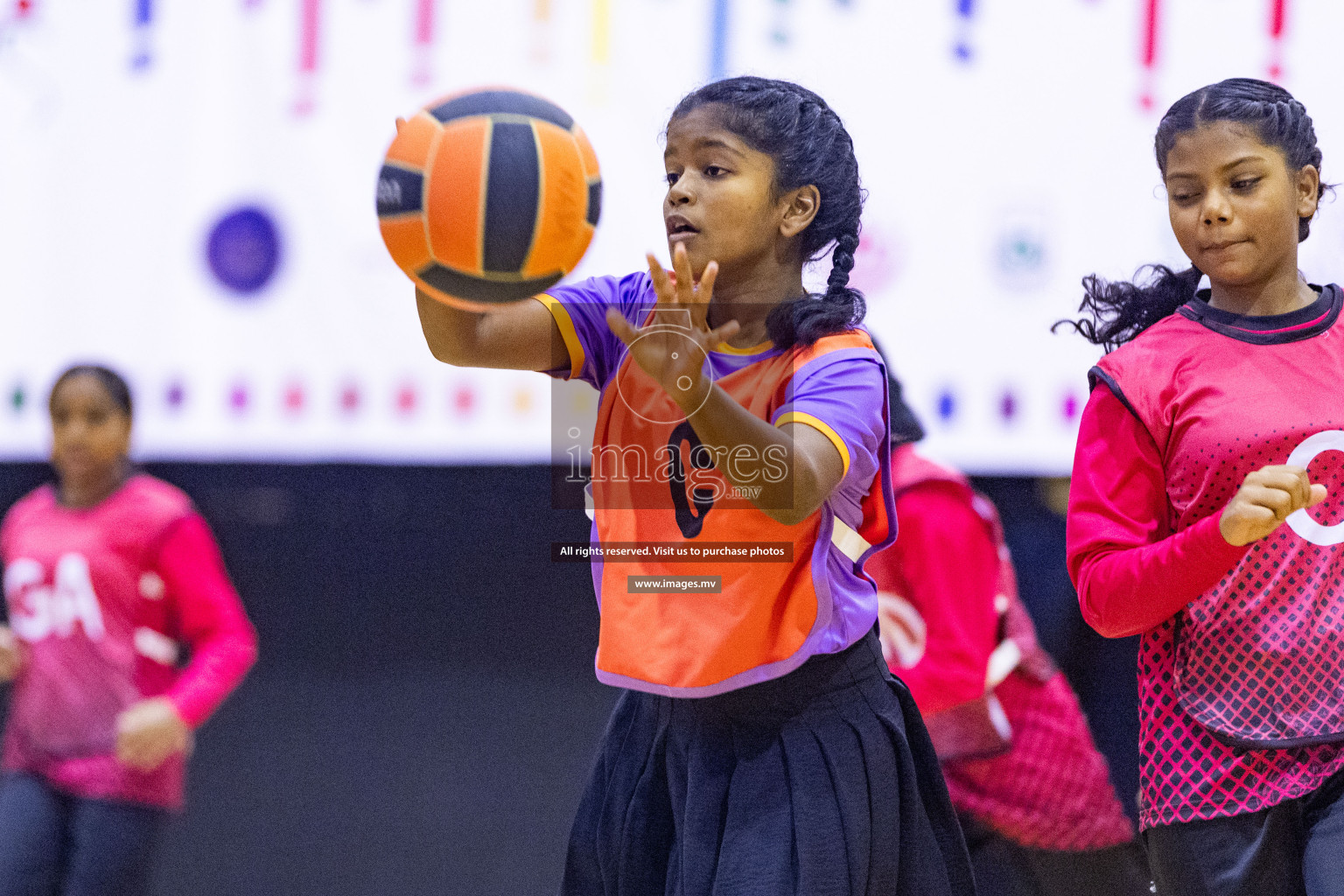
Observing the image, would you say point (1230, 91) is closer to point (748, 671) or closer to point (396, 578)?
point (748, 671)

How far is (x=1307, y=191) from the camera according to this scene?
71.1 inches

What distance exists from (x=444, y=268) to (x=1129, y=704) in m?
2.46

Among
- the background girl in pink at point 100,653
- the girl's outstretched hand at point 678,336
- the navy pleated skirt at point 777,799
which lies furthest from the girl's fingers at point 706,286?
the background girl in pink at point 100,653

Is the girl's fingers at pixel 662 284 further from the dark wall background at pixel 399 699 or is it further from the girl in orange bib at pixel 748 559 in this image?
the dark wall background at pixel 399 699

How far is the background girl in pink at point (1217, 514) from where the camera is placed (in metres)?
1.66

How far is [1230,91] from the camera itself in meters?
1.78

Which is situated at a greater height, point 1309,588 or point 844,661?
point 1309,588

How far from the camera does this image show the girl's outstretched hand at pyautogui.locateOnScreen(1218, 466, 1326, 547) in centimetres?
148

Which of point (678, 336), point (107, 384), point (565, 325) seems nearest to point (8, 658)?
point (107, 384)

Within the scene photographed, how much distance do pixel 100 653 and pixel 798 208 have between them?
1.90 meters

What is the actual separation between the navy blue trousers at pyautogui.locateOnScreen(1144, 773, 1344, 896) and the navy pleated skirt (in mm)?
301

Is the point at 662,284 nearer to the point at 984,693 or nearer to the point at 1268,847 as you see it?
the point at 1268,847

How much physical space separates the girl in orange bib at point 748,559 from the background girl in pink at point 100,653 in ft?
4.20

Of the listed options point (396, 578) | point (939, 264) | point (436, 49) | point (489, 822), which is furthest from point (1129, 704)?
point (436, 49)
